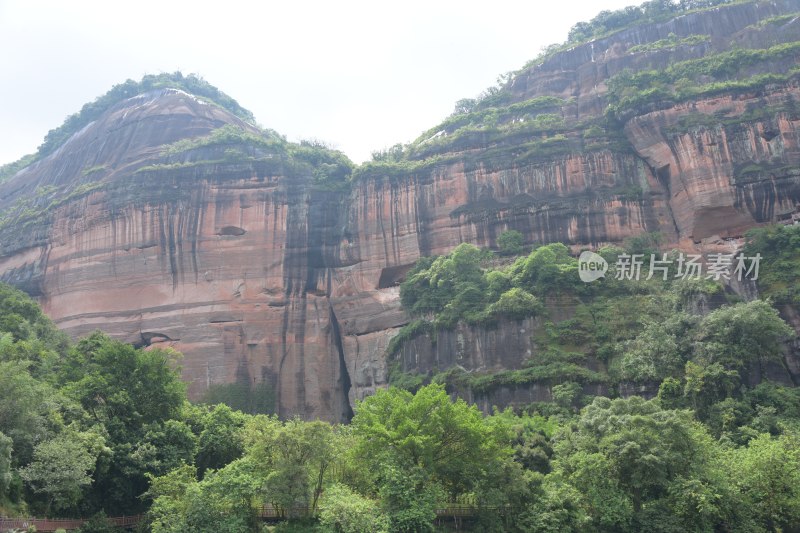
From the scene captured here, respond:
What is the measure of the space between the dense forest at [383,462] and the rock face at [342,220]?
13941 mm

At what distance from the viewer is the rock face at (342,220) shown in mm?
37188

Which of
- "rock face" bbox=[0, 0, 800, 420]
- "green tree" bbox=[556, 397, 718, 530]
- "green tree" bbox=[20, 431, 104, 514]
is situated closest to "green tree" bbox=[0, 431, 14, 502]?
"green tree" bbox=[20, 431, 104, 514]

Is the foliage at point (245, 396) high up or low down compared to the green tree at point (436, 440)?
down

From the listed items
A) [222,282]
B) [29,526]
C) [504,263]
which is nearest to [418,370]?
[504,263]

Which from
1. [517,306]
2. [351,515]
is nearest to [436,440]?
[351,515]

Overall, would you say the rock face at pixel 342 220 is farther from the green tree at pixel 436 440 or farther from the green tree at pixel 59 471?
the green tree at pixel 59 471

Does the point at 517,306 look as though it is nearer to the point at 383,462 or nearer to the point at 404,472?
the point at 383,462

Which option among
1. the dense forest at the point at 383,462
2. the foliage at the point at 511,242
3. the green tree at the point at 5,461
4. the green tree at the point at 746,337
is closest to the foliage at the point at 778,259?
the green tree at the point at 746,337

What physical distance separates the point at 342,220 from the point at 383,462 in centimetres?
2565

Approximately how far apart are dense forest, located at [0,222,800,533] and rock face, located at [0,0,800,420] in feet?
45.7

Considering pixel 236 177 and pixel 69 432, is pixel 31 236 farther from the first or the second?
pixel 69 432

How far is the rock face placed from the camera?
37.2 metres

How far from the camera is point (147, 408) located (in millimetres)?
23203

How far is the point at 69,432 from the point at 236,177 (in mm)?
24448
